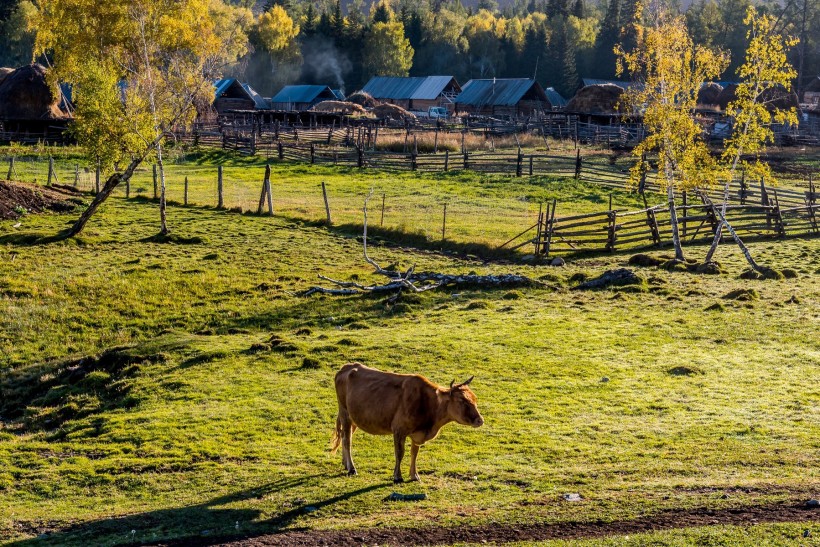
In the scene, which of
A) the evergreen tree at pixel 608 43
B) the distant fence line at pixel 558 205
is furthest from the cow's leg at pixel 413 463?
the evergreen tree at pixel 608 43

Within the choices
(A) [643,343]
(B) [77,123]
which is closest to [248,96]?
(B) [77,123]

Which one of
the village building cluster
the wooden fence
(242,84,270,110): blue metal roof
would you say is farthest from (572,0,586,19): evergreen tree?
the wooden fence

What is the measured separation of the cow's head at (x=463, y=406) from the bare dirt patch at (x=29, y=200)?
2865 cm

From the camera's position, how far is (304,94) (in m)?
108

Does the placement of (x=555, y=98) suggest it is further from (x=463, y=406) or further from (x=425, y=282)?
(x=463, y=406)

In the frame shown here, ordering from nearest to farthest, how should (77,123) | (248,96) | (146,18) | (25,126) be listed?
(146,18) < (77,123) < (25,126) < (248,96)

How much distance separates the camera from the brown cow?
12227 millimetres

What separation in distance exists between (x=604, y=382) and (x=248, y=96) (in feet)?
277

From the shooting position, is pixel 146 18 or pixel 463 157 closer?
pixel 146 18

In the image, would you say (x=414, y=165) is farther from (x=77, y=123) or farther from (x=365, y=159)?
(x=77, y=123)

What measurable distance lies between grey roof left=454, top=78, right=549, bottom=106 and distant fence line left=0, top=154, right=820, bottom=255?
40745mm

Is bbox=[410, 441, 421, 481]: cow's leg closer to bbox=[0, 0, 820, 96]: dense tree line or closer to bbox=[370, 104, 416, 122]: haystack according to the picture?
bbox=[370, 104, 416, 122]: haystack

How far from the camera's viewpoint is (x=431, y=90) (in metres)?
110

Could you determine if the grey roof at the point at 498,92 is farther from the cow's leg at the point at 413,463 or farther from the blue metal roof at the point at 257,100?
the cow's leg at the point at 413,463
